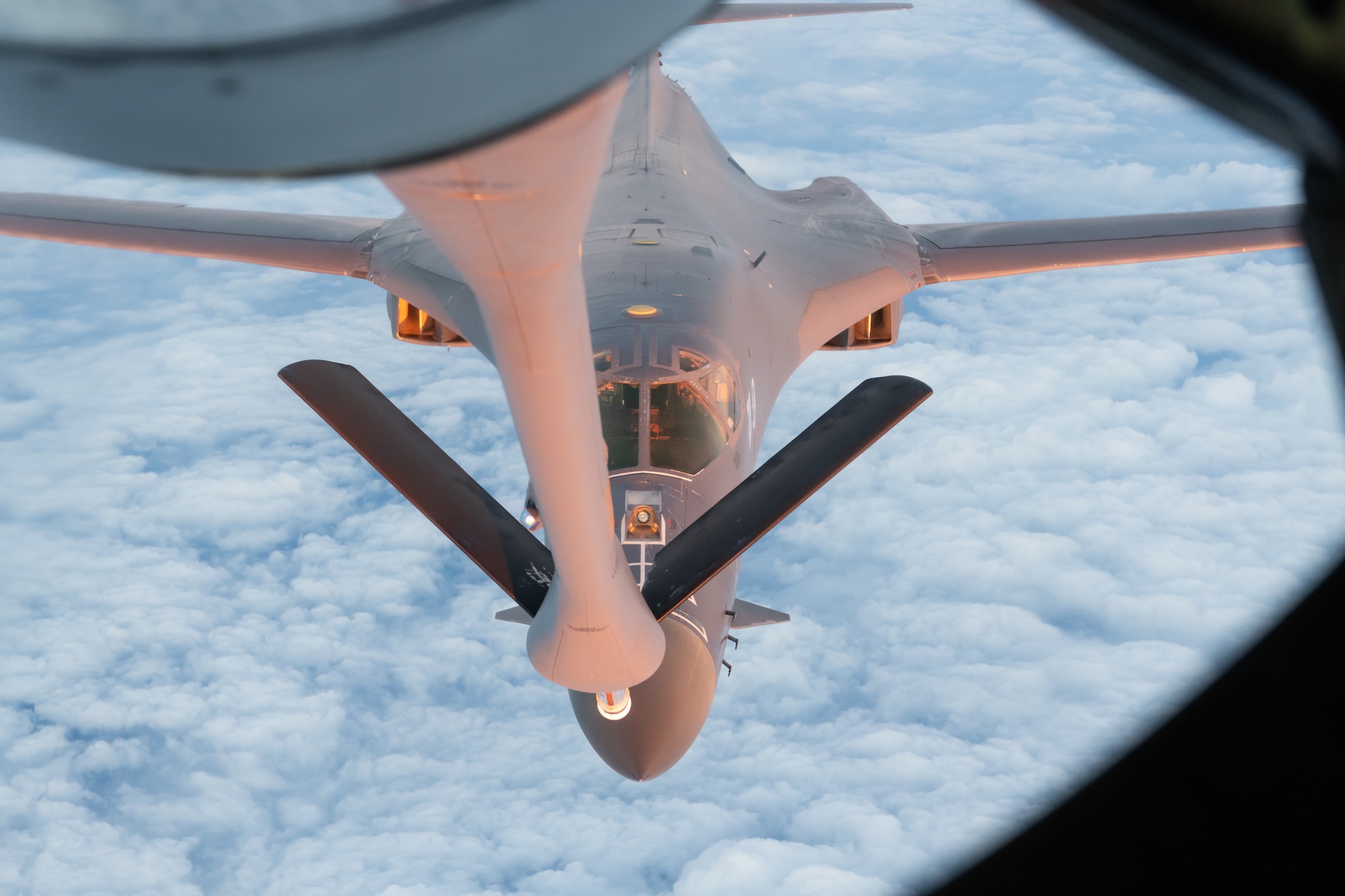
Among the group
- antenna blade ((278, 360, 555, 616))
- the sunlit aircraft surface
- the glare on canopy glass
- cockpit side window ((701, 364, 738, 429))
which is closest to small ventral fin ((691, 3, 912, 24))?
the sunlit aircraft surface

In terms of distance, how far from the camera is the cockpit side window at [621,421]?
13031mm

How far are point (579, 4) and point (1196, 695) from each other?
5.73 feet

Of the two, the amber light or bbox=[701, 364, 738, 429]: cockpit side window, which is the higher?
bbox=[701, 364, 738, 429]: cockpit side window

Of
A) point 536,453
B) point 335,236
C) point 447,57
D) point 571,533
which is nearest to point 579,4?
point 447,57

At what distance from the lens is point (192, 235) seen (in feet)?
62.6

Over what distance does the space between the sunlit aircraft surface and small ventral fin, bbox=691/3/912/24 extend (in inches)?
23.5

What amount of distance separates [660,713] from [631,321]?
4625 millimetres

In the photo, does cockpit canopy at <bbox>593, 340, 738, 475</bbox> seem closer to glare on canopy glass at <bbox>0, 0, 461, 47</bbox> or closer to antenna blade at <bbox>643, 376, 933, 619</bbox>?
antenna blade at <bbox>643, 376, 933, 619</bbox>

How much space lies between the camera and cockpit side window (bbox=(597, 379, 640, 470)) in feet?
42.8

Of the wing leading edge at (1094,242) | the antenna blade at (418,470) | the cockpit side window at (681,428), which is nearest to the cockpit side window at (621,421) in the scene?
the cockpit side window at (681,428)

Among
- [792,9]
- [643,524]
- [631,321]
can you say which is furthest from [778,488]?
[792,9]

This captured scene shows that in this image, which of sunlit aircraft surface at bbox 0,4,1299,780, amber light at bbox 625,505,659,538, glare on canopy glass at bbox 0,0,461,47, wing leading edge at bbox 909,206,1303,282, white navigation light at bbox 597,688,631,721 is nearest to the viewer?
glare on canopy glass at bbox 0,0,461,47

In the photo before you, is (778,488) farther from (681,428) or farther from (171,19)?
(171,19)

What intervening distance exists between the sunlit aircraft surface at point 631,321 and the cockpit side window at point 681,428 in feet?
0.08
